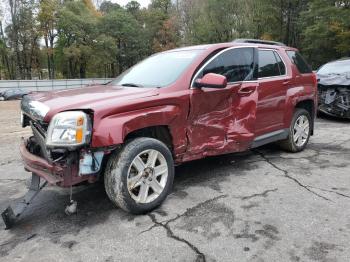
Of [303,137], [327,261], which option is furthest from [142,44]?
[327,261]

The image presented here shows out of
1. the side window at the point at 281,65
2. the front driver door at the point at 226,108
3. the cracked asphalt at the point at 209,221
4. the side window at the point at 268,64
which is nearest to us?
the cracked asphalt at the point at 209,221

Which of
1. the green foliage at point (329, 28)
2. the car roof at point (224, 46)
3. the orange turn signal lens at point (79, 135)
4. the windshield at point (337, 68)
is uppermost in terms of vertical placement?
the green foliage at point (329, 28)

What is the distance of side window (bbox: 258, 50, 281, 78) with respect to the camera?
493cm

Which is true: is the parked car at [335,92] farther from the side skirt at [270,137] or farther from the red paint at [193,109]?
the side skirt at [270,137]

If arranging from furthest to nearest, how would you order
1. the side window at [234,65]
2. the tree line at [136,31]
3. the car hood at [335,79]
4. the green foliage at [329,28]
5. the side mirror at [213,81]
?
1. the tree line at [136,31]
2. the green foliage at [329,28]
3. the car hood at [335,79]
4. the side window at [234,65]
5. the side mirror at [213,81]

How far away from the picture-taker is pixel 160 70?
436 centimetres

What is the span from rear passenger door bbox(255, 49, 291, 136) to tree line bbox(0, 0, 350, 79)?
2614 centimetres

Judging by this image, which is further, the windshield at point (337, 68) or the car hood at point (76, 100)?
the windshield at point (337, 68)

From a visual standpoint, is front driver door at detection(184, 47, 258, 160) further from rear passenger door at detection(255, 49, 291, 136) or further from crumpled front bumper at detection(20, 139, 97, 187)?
crumpled front bumper at detection(20, 139, 97, 187)

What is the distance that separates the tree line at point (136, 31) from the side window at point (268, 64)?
26.1 m

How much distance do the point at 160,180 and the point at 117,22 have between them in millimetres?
48436

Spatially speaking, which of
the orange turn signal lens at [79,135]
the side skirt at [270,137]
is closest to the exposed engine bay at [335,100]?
the side skirt at [270,137]

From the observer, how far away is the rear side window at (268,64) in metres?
4.93

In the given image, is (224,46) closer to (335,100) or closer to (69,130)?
(69,130)
